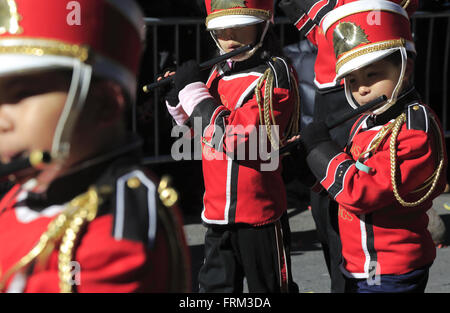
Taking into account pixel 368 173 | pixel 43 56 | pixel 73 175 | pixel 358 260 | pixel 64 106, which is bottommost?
pixel 358 260

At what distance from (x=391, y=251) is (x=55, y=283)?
1576 millimetres

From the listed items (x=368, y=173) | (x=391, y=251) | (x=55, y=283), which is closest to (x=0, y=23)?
(x=55, y=283)

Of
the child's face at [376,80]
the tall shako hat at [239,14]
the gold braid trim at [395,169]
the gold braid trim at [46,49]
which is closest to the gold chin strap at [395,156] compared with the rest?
the gold braid trim at [395,169]

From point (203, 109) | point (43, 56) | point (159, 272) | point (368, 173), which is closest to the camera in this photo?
point (43, 56)

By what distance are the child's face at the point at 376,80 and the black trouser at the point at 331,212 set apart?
1.00 ft

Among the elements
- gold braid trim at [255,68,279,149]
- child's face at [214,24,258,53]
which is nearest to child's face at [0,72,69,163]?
gold braid trim at [255,68,279,149]

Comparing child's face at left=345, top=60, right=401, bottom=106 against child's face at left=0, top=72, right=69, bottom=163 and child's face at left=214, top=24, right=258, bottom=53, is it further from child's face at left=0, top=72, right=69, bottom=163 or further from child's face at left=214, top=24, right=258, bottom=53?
child's face at left=0, top=72, right=69, bottom=163

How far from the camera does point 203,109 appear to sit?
3395 mm

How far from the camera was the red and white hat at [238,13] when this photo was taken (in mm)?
3475

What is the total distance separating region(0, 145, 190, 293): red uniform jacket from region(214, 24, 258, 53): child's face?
1824 mm

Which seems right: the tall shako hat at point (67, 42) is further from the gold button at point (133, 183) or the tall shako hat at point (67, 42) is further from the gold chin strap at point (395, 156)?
the gold chin strap at point (395, 156)

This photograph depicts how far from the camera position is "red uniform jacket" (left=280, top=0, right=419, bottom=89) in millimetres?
4277

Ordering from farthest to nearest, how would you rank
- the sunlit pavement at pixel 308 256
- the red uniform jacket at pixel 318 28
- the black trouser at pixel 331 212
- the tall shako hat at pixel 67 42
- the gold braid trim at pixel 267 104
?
the sunlit pavement at pixel 308 256, the red uniform jacket at pixel 318 28, the gold braid trim at pixel 267 104, the black trouser at pixel 331 212, the tall shako hat at pixel 67 42
